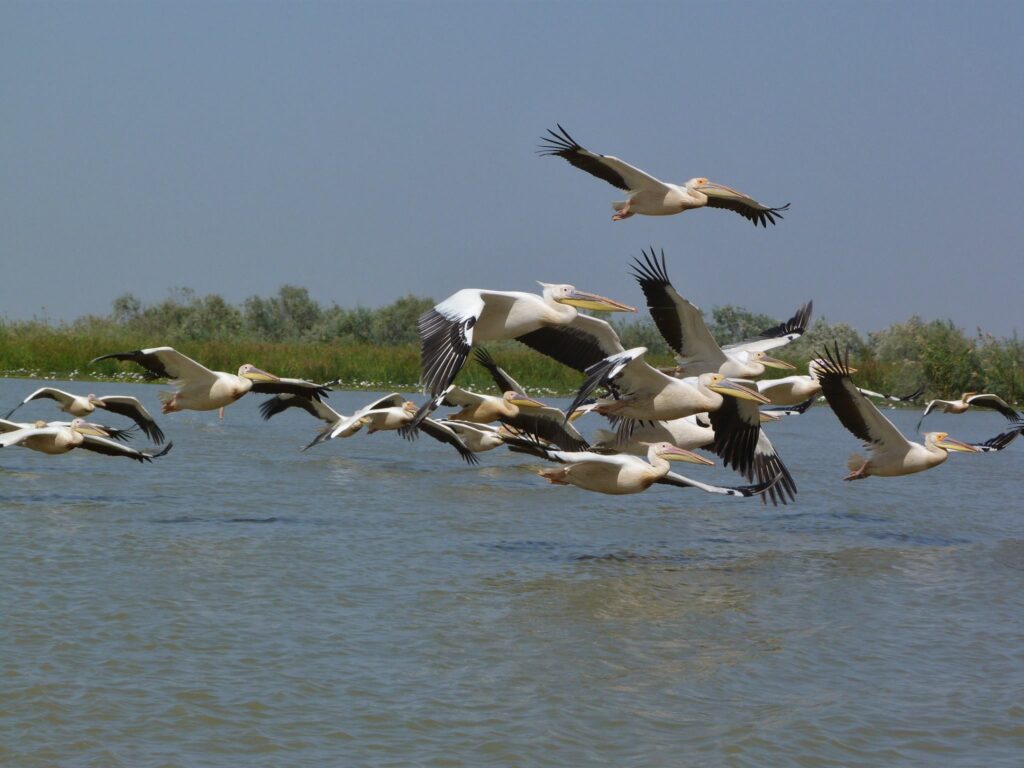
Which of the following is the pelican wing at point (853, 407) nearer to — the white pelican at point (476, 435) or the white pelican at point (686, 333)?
the white pelican at point (686, 333)

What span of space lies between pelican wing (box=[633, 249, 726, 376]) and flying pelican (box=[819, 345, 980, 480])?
764 millimetres

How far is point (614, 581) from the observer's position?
26.3ft

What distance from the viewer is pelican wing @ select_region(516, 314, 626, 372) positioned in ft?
28.5

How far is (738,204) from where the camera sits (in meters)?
9.31

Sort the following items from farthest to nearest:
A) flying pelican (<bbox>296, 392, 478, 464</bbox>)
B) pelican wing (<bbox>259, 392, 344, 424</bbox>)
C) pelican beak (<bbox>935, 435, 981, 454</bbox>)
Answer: pelican wing (<bbox>259, 392, 344, 424</bbox>) < flying pelican (<bbox>296, 392, 478, 464</bbox>) < pelican beak (<bbox>935, 435, 981, 454</bbox>)

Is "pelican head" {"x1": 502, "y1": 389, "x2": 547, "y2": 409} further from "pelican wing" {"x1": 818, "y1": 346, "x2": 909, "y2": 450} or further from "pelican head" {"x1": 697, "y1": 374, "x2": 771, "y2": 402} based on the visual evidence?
"pelican head" {"x1": 697, "y1": 374, "x2": 771, "y2": 402}

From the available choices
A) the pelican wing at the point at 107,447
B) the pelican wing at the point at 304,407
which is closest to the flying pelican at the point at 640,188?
the pelican wing at the point at 107,447

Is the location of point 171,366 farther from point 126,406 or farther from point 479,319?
point 126,406

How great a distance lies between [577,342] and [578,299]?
0.43 m

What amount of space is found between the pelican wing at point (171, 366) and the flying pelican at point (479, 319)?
2430mm

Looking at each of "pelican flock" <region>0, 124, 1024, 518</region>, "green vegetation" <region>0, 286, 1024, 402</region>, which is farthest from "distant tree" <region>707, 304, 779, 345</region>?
"pelican flock" <region>0, 124, 1024, 518</region>

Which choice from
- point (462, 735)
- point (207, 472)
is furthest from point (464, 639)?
point (207, 472)

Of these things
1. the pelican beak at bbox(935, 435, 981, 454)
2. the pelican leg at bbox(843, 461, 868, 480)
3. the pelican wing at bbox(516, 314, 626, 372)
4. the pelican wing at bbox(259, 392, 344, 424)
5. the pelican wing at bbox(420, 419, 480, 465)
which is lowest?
the pelican leg at bbox(843, 461, 868, 480)

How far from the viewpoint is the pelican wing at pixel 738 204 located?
8977mm
